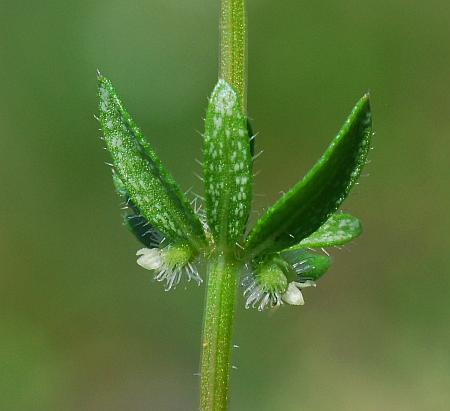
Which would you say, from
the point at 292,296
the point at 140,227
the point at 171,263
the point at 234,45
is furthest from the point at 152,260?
the point at 234,45

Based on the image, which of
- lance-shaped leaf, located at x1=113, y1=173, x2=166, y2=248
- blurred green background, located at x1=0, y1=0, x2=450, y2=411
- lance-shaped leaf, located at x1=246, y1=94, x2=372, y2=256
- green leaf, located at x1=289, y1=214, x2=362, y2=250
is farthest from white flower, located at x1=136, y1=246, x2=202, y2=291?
blurred green background, located at x1=0, y1=0, x2=450, y2=411

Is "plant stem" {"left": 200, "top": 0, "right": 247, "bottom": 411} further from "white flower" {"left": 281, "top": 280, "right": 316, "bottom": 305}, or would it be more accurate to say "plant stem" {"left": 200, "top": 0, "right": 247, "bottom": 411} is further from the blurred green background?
the blurred green background

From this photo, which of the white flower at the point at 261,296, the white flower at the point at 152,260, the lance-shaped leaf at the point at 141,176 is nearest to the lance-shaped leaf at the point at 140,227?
the white flower at the point at 152,260

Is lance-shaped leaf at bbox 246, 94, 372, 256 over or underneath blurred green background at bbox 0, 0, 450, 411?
underneath

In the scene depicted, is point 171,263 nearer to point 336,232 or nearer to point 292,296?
point 292,296

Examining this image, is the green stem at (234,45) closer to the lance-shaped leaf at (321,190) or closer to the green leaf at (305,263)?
the lance-shaped leaf at (321,190)

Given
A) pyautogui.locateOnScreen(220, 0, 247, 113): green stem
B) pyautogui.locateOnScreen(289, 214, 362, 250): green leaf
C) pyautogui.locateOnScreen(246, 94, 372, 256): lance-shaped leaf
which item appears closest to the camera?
pyautogui.locateOnScreen(246, 94, 372, 256): lance-shaped leaf
